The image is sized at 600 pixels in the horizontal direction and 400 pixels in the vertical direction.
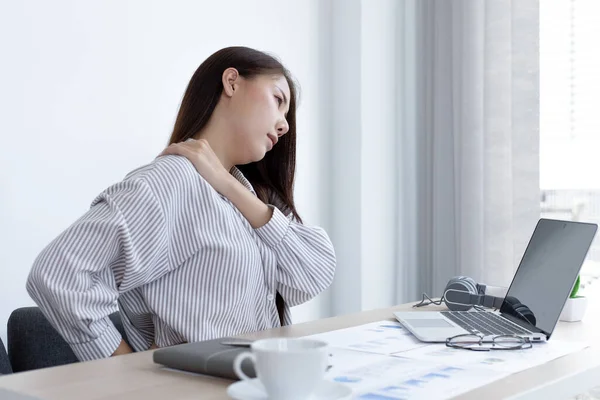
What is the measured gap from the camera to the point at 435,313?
4.96 feet

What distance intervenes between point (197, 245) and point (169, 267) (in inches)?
2.6

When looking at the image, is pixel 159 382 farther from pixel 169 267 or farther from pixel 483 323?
pixel 483 323

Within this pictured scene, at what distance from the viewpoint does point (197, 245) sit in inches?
54.7

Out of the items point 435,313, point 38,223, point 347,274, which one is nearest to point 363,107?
point 347,274

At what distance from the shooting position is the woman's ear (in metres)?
1.58

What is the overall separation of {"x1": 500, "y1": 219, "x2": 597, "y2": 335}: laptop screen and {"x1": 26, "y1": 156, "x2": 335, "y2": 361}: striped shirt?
0.39 metres

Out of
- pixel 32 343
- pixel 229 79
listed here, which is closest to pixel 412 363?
pixel 229 79

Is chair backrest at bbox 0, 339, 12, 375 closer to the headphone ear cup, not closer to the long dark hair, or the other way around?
the long dark hair

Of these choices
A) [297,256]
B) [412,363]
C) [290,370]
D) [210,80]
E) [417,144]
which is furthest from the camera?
[417,144]

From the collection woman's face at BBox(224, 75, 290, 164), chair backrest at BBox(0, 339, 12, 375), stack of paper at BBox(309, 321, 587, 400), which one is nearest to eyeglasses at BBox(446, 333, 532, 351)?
stack of paper at BBox(309, 321, 587, 400)

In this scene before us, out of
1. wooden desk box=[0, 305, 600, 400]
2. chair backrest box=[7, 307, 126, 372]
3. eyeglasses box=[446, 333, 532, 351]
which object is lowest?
chair backrest box=[7, 307, 126, 372]

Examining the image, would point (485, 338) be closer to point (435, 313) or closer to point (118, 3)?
point (435, 313)

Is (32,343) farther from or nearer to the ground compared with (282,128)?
nearer to the ground

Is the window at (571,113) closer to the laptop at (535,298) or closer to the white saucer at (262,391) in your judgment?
the laptop at (535,298)
